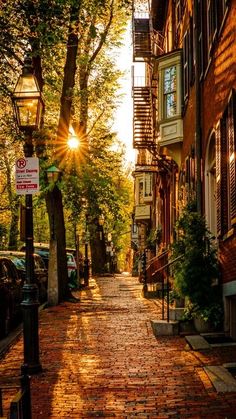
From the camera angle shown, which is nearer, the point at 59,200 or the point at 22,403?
the point at 22,403


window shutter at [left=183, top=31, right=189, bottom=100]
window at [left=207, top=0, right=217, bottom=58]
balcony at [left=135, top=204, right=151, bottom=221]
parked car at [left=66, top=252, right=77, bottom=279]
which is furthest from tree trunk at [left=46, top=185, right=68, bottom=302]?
balcony at [left=135, top=204, right=151, bottom=221]

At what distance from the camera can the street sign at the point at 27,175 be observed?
991cm

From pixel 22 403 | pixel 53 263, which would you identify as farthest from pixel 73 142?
pixel 22 403

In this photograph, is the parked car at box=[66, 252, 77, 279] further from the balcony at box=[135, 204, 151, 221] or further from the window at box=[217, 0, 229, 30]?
the window at box=[217, 0, 229, 30]

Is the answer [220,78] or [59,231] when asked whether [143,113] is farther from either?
[220,78]

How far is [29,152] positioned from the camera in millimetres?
10211

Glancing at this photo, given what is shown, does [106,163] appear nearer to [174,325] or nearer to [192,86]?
[192,86]

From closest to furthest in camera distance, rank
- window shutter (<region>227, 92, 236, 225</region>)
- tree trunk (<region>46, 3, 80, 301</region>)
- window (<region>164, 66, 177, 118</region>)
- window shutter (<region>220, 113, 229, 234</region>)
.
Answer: window shutter (<region>227, 92, 236, 225</region>) → window shutter (<region>220, 113, 229, 234</region>) → tree trunk (<region>46, 3, 80, 301</region>) → window (<region>164, 66, 177, 118</region>)

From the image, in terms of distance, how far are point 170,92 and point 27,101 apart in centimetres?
1233

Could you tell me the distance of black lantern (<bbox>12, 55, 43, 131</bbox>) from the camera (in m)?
10.0

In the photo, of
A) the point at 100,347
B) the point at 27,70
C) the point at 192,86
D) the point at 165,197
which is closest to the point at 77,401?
the point at 100,347

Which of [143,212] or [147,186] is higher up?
[147,186]

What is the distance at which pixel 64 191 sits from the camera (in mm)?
23500

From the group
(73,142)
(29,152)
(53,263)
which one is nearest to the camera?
(29,152)
